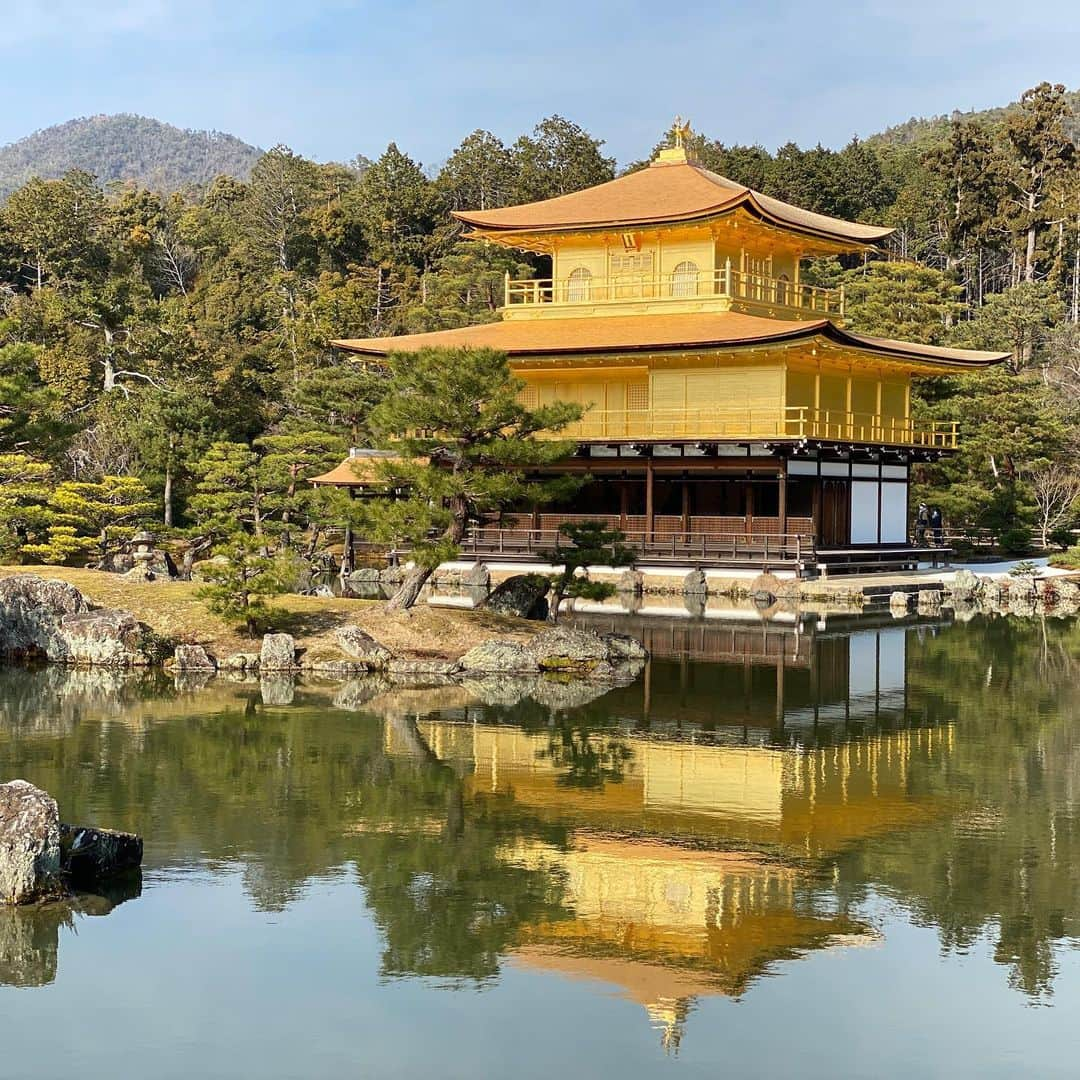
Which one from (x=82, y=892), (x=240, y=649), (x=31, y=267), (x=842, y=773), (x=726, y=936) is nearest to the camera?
(x=726, y=936)

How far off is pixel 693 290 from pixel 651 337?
294 centimetres

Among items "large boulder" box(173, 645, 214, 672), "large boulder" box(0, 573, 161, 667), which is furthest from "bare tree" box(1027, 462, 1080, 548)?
"large boulder" box(0, 573, 161, 667)

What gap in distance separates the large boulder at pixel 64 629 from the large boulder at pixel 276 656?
142cm

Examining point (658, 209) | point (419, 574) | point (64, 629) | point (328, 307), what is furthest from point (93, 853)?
point (328, 307)

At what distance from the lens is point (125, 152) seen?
18038 cm

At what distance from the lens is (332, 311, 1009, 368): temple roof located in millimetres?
31750

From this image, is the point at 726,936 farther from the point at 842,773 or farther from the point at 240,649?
the point at 240,649

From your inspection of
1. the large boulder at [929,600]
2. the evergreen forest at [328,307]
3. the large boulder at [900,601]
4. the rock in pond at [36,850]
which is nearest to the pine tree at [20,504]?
the evergreen forest at [328,307]

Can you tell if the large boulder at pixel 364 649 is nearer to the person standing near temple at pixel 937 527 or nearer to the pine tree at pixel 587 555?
the pine tree at pixel 587 555

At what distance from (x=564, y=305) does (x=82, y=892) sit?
2885cm

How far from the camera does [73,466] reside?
33.5 m

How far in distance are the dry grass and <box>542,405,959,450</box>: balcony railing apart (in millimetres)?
10966

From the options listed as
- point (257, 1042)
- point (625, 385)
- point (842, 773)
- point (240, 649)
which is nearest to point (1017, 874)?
point (842, 773)

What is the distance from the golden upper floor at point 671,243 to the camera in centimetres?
3509
